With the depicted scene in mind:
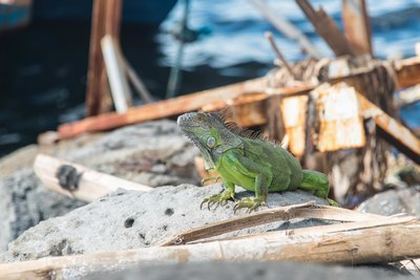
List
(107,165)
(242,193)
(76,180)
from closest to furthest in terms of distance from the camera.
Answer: (242,193) → (76,180) → (107,165)

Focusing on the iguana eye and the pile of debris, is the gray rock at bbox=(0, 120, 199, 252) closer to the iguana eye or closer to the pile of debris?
the pile of debris

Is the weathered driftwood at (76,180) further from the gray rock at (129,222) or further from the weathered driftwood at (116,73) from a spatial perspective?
the weathered driftwood at (116,73)

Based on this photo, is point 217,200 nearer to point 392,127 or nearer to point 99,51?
point 392,127

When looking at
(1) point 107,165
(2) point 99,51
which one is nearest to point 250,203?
(1) point 107,165

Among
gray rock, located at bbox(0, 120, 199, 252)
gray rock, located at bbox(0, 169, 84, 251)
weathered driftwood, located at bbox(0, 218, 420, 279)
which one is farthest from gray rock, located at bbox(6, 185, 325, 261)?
gray rock, located at bbox(0, 169, 84, 251)

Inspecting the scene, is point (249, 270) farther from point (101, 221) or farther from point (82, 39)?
point (82, 39)
